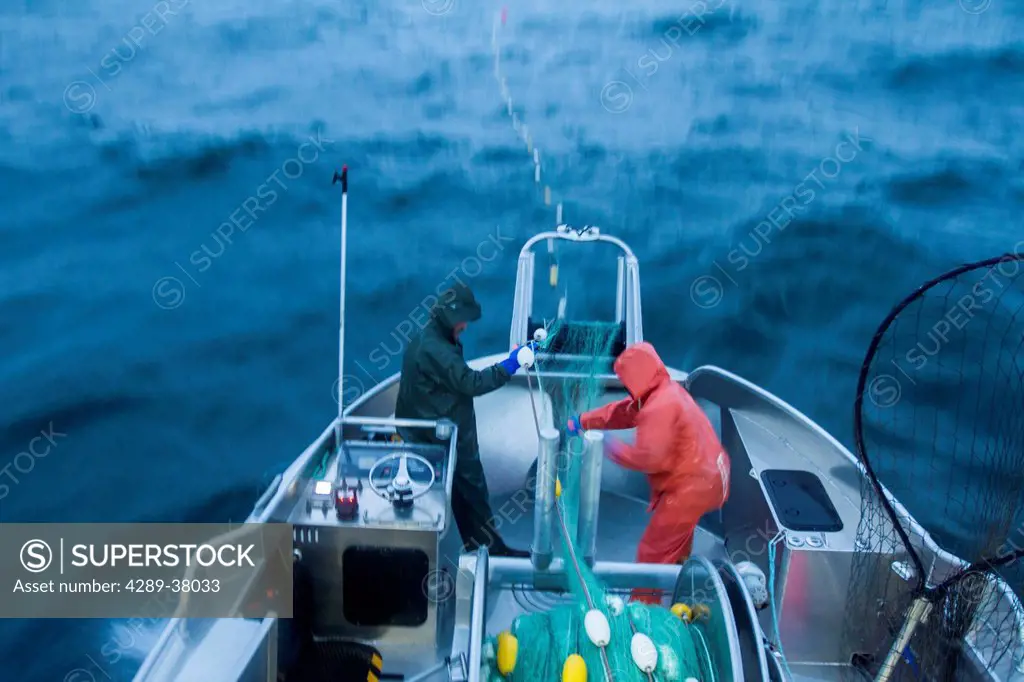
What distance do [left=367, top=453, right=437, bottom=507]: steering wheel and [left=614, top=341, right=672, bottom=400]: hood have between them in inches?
44.8

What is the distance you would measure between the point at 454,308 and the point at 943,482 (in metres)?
6.03

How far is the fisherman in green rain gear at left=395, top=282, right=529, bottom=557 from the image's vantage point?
14.2 feet

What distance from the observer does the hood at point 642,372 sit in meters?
4.11

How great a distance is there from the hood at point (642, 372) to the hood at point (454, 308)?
2.91ft

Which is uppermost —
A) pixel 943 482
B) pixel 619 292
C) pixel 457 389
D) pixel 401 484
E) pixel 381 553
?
pixel 619 292

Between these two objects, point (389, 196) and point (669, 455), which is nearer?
point (669, 455)

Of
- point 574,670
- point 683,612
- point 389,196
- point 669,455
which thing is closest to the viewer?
point 574,670

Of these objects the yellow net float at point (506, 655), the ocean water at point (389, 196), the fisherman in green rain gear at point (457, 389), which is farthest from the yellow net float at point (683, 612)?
the ocean water at point (389, 196)

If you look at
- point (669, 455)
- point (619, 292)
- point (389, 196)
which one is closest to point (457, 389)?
point (669, 455)

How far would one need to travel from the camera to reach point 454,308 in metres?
4.34

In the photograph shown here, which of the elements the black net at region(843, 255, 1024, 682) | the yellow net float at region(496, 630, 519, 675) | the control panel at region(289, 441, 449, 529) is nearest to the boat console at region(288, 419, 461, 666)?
the control panel at region(289, 441, 449, 529)

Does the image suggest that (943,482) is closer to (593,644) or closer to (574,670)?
(593,644)

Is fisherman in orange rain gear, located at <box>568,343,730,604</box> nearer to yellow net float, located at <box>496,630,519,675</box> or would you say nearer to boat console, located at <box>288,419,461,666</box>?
boat console, located at <box>288,419,461,666</box>

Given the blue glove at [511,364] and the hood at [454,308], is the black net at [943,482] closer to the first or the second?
the blue glove at [511,364]
